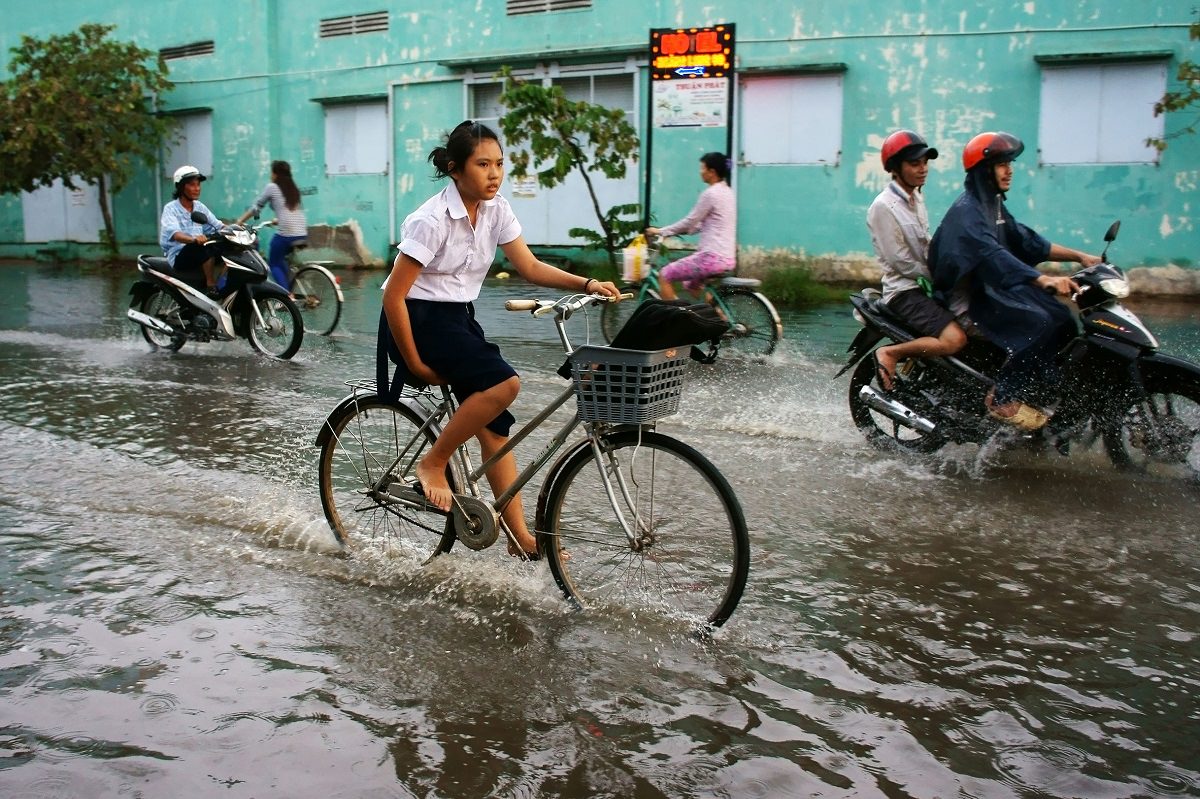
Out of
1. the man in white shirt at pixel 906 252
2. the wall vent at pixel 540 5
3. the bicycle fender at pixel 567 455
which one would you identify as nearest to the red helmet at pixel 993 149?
the man in white shirt at pixel 906 252

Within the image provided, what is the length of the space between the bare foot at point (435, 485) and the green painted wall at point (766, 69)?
511 inches

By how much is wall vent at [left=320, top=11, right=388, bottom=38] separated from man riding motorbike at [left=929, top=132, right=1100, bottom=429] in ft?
55.9

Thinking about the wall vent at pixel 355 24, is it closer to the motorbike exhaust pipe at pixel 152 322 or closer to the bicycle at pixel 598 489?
the motorbike exhaust pipe at pixel 152 322

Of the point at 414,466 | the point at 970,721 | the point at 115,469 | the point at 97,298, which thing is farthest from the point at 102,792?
the point at 97,298

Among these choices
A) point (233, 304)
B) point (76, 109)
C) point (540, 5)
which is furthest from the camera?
point (76, 109)

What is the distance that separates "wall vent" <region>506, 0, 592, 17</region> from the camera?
61.2 ft

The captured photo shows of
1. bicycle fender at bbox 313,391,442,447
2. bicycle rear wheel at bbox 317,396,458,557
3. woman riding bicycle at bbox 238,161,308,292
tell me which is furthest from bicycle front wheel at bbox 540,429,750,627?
woman riding bicycle at bbox 238,161,308,292

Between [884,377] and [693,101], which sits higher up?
[693,101]

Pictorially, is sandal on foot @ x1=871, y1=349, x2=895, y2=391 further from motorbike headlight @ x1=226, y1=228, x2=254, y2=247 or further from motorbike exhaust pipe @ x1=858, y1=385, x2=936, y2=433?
motorbike headlight @ x1=226, y1=228, x2=254, y2=247

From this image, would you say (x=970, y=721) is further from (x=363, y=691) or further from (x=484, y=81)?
(x=484, y=81)

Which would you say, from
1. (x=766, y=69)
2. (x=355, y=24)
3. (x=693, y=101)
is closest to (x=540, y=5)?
(x=355, y=24)

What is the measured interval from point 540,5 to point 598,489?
16.6 meters

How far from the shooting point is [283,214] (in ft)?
41.9

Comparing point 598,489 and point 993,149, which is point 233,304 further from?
point 598,489
